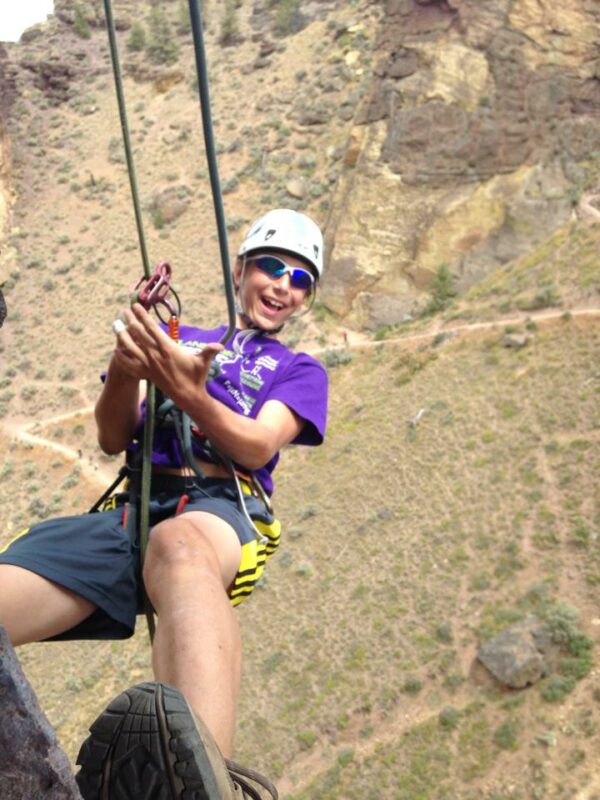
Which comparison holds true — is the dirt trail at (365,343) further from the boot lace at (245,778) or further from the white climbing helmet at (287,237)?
the boot lace at (245,778)

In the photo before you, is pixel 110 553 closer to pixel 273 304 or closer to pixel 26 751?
pixel 273 304

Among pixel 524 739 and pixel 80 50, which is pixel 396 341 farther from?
pixel 80 50

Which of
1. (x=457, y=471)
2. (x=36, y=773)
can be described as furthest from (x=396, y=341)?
(x=36, y=773)

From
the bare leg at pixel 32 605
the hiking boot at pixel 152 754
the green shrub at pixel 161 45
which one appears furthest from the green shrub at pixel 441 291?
the hiking boot at pixel 152 754

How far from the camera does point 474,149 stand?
35875 millimetres

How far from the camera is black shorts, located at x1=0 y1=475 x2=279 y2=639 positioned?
11.4 ft

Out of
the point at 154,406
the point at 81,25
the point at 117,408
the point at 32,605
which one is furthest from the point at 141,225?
the point at 81,25

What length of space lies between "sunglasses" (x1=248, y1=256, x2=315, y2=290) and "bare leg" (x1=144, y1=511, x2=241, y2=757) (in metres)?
1.52

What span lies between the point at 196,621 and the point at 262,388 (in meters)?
1.47

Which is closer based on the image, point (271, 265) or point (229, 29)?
point (271, 265)

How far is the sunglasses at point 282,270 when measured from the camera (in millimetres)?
4289

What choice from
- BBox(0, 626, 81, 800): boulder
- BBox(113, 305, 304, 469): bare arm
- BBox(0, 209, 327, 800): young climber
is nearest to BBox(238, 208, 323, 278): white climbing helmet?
BBox(0, 209, 327, 800): young climber

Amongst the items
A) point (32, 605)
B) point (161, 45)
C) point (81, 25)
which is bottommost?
point (161, 45)

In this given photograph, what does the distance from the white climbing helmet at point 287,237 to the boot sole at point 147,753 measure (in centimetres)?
245
